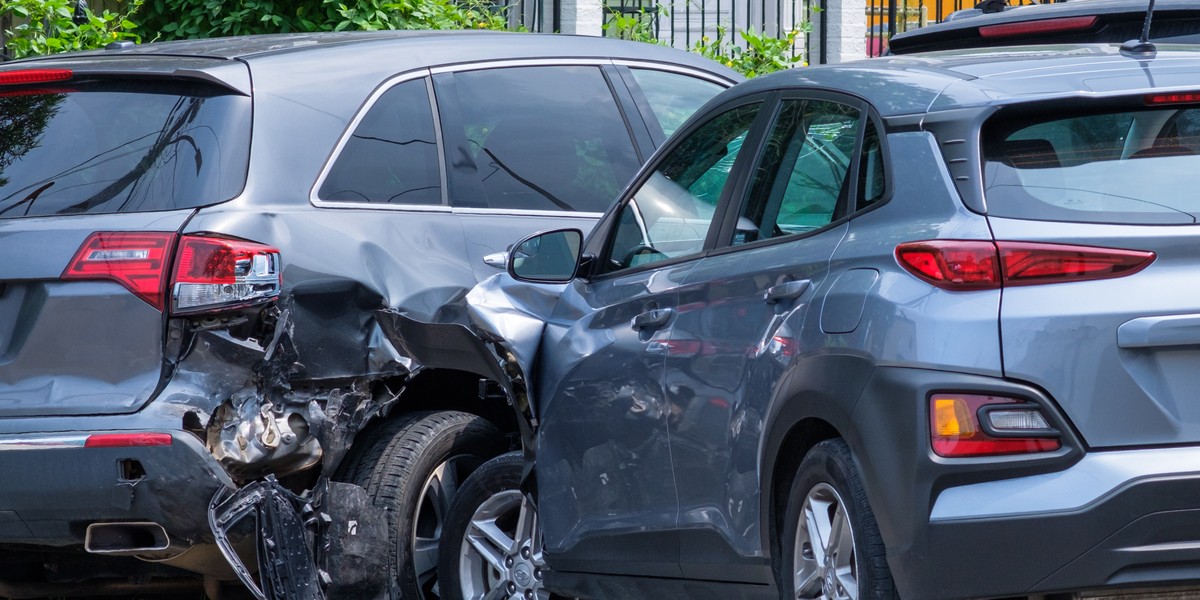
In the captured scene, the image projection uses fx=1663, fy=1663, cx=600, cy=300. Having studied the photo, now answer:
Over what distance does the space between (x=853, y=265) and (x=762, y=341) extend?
0.41 metres

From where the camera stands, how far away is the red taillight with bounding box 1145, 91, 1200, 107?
3531mm

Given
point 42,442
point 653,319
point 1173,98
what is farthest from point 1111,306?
point 42,442

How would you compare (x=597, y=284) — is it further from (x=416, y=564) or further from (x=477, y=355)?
(x=416, y=564)

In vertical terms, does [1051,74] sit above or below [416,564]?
above

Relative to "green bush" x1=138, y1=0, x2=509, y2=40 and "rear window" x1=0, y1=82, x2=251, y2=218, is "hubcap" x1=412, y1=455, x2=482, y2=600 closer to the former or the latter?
"rear window" x1=0, y1=82, x2=251, y2=218

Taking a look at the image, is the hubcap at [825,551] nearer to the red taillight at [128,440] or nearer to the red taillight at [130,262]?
the red taillight at [128,440]

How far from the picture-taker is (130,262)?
4.89 meters

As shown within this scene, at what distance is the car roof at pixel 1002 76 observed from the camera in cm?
357

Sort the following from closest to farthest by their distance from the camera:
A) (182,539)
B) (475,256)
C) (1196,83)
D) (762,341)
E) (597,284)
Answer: (1196,83)
(762,341)
(182,539)
(597,284)
(475,256)

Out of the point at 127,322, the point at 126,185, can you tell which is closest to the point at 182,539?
the point at 127,322

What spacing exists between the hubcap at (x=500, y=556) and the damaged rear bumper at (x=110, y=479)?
91 cm

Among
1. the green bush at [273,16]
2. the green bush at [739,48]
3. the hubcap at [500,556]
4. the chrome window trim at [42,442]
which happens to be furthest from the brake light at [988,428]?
the green bush at [739,48]

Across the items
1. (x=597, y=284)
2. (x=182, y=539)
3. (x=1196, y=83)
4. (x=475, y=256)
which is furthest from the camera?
(x=475, y=256)

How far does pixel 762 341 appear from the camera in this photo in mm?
3973
